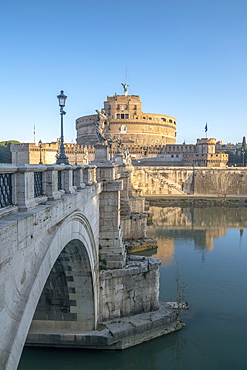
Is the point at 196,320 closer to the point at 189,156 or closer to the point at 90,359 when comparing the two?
the point at 90,359

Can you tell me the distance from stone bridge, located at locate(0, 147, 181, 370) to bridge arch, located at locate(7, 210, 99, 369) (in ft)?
0.04

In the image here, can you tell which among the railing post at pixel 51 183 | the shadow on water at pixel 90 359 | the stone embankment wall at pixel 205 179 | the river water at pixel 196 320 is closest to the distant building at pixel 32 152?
the stone embankment wall at pixel 205 179

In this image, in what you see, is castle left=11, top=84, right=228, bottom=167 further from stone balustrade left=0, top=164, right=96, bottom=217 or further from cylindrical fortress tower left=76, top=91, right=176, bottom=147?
stone balustrade left=0, top=164, right=96, bottom=217

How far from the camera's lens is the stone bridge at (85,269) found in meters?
4.58

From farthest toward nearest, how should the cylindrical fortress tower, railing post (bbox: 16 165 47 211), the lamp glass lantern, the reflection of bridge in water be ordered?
the cylindrical fortress tower
the reflection of bridge in water
the lamp glass lantern
railing post (bbox: 16 165 47 211)

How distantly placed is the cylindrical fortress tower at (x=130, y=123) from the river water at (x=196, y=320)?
40.8 metres

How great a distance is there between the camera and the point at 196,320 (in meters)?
12.1

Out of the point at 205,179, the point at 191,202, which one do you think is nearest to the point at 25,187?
the point at 191,202

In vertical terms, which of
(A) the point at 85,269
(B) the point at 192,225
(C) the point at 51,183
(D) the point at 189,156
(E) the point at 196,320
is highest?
(D) the point at 189,156

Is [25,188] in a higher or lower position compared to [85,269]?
higher

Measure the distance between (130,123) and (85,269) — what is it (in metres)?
56.2

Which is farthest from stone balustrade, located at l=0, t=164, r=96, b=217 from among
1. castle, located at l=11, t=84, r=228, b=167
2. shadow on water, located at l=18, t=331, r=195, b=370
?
castle, located at l=11, t=84, r=228, b=167

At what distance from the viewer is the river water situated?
32.6ft

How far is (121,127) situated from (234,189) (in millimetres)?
23897
